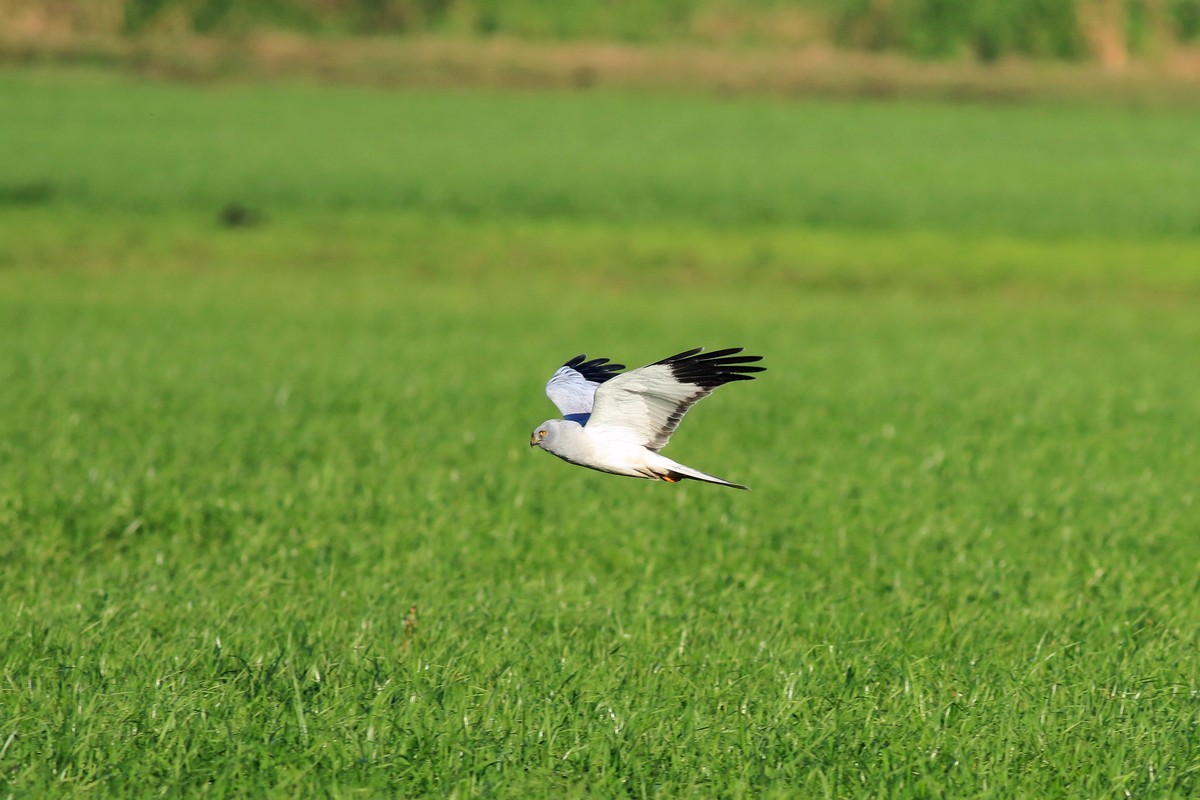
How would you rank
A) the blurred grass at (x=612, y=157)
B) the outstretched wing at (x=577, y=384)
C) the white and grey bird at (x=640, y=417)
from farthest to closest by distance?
the blurred grass at (x=612, y=157), the outstretched wing at (x=577, y=384), the white and grey bird at (x=640, y=417)

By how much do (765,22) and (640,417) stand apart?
67625 mm

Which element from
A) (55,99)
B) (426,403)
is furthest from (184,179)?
(426,403)

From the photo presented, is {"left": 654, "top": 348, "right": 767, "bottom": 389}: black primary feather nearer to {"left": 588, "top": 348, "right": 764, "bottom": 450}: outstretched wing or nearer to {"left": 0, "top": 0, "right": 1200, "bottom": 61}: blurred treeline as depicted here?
{"left": 588, "top": 348, "right": 764, "bottom": 450}: outstretched wing

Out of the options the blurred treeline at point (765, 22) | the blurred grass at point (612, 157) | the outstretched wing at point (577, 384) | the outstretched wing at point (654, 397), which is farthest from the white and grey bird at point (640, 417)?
the blurred treeline at point (765, 22)

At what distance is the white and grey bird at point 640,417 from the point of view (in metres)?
4.00

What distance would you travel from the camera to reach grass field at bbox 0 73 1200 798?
17.1 feet

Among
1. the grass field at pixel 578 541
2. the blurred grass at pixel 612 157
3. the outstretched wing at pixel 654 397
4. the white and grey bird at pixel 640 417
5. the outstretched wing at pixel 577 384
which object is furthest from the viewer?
→ the blurred grass at pixel 612 157

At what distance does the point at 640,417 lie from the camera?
4.29 m

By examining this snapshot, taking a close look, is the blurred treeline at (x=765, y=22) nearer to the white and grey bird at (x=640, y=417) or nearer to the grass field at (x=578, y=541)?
the grass field at (x=578, y=541)

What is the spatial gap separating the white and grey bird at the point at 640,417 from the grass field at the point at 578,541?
55.1 inches

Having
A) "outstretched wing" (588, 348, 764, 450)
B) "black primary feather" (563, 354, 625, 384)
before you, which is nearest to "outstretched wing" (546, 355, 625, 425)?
"black primary feather" (563, 354, 625, 384)

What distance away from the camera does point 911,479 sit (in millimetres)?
10539

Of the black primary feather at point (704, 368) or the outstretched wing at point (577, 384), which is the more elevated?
the black primary feather at point (704, 368)

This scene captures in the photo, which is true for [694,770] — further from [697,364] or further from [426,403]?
[426,403]
